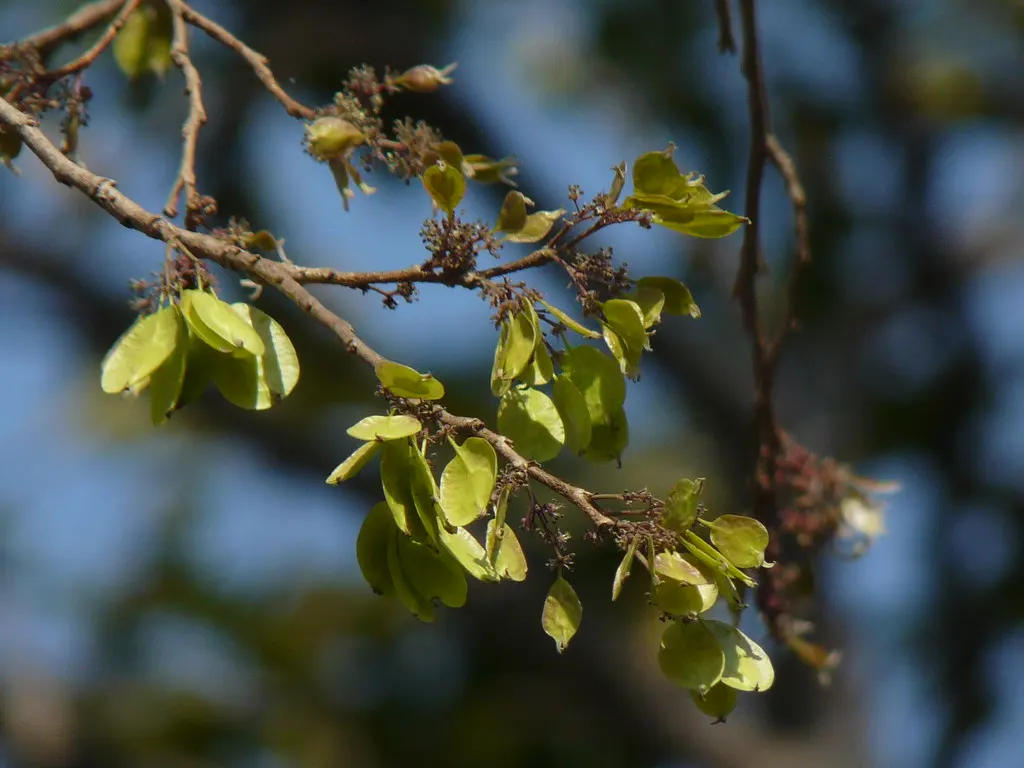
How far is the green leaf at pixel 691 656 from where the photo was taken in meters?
0.63

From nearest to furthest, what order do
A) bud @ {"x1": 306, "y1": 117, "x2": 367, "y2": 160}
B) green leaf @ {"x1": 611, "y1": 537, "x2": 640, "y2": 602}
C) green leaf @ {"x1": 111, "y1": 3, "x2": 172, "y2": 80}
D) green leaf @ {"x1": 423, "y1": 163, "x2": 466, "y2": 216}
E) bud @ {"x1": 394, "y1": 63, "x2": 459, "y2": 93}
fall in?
green leaf @ {"x1": 611, "y1": 537, "x2": 640, "y2": 602}, green leaf @ {"x1": 423, "y1": 163, "x2": 466, "y2": 216}, bud @ {"x1": 306, "y1": 117, "x2": 367, "y2": 160}, bud @ {"x1": 394, "y1": 63, "x2": 459, "y2": 93}, green leaf @ {"x1": 111, "y1": 3, "x2": 172, "y2": 80}

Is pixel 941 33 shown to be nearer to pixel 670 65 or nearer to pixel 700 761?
pixel 670 65

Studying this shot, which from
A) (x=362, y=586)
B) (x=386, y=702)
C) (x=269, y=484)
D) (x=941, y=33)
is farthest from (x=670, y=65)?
(x=386, y=702)

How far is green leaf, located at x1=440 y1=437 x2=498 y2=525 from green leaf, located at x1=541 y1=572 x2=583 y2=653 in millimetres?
86

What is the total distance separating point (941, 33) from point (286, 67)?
2.21 m

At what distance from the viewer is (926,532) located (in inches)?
157

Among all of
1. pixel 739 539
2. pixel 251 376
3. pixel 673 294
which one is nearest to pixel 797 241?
pixel 673 294

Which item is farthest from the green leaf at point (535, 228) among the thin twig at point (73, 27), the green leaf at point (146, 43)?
the green leaf at point (146, 43)

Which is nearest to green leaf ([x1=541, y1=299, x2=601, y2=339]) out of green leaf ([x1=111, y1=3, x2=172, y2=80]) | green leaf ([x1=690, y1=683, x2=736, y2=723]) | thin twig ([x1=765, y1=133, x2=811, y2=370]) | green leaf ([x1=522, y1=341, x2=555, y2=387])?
green leaf ([x1=522, y1=341, x2=555, y2=387])

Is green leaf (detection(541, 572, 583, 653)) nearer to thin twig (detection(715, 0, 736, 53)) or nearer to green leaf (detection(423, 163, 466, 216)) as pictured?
green leaf (detection(423, 163, 466, 216))

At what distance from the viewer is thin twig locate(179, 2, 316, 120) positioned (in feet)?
2.77

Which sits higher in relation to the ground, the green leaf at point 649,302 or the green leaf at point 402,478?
the green leaf at point 649,302

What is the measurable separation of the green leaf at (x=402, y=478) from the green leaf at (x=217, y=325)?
0.32 feet

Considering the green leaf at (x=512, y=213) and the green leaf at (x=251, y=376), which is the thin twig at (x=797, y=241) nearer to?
the green leaf at (x=512, y=213)
